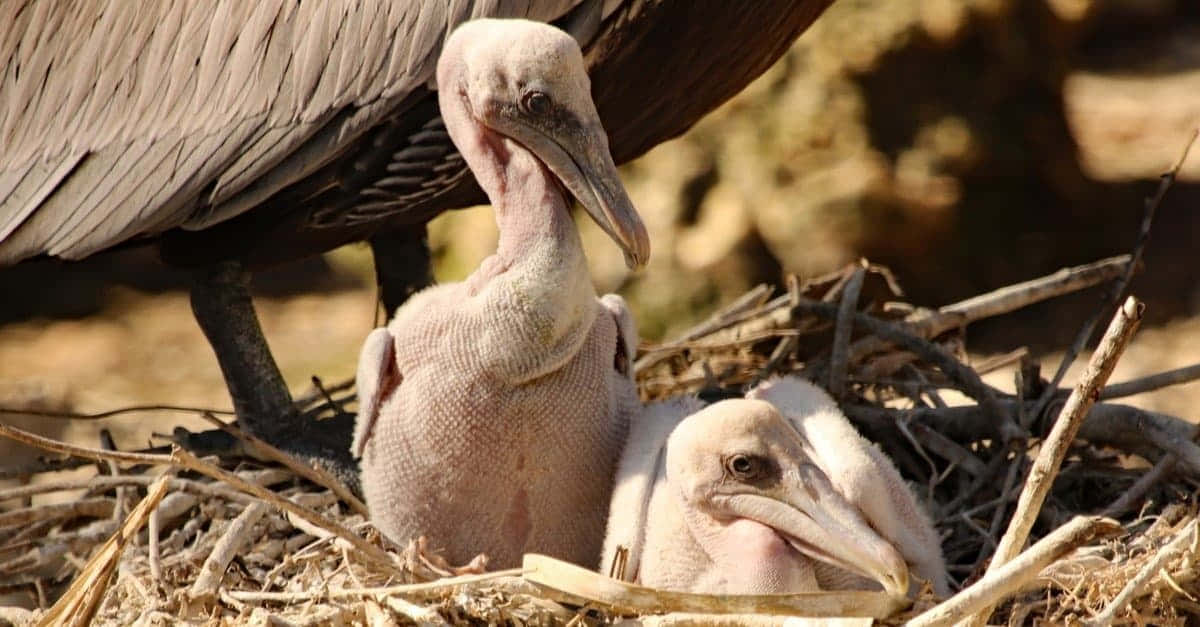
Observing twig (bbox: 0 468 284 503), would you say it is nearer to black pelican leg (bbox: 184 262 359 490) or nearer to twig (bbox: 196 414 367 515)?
twig (bbox: 196 414 367 515)

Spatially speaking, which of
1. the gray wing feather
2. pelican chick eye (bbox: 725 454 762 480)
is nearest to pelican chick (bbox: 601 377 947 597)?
pelican chick eye (bbox: 725 454 762 480)

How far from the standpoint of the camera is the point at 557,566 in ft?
7.82

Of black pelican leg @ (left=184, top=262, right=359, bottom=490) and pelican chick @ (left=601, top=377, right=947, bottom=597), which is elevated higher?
black pelican leg @ (left=184, top=262, right=359, bottom=490)

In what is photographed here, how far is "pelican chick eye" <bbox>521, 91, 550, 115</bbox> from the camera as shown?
2.63 m

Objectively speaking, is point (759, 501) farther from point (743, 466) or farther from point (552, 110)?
point (552, 110)

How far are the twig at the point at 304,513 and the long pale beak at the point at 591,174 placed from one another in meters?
0.55

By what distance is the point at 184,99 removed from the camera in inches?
133

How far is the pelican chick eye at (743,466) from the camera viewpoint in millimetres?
2480

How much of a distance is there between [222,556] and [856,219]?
11.1 feet

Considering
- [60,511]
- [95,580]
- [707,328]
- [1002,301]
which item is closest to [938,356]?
[1002,301]

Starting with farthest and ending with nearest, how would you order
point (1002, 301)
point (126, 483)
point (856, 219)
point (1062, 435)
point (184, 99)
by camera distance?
point (856, 219) < point (1002, 301) < point (184, 99) < point (126, 483) < point (1062, 435)

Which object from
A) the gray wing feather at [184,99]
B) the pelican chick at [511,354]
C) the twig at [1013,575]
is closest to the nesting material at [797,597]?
the twig at [1013,575]

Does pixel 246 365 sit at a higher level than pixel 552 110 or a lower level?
lower

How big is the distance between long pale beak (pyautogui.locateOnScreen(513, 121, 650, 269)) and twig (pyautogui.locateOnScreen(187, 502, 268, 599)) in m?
0.66
